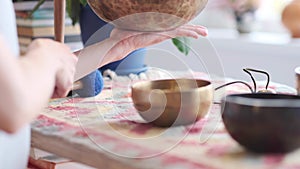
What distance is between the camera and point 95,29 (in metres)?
1.29

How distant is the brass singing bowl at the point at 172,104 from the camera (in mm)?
758

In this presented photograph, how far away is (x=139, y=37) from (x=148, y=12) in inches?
4.1

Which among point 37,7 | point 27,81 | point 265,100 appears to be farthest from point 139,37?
point 37,7

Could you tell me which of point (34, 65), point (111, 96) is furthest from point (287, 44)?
point (34, 65)

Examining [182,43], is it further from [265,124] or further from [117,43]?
[265,124]

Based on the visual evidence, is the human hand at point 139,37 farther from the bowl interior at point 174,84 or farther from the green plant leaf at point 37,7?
the green plant leaf at point 37,7

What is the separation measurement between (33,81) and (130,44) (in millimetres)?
459

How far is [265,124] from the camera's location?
624 mm

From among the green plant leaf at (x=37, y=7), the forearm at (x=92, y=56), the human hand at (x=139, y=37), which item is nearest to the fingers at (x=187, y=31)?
the human hand at (x=139, y=37)

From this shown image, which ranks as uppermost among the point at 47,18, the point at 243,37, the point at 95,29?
the point at 95,29

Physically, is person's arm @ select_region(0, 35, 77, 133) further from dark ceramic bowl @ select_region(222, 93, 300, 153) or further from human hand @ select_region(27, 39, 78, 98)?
dark ceramic bowl @ select_region(222, 93, 300, 153)

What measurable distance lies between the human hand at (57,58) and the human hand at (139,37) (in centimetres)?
32

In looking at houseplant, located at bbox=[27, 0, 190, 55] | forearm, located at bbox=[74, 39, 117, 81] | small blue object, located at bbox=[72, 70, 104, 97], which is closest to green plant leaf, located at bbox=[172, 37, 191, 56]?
houseplant, located at bbox=[27, 0, 190, 55]

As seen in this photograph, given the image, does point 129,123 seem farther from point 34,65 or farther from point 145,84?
point 34,65
